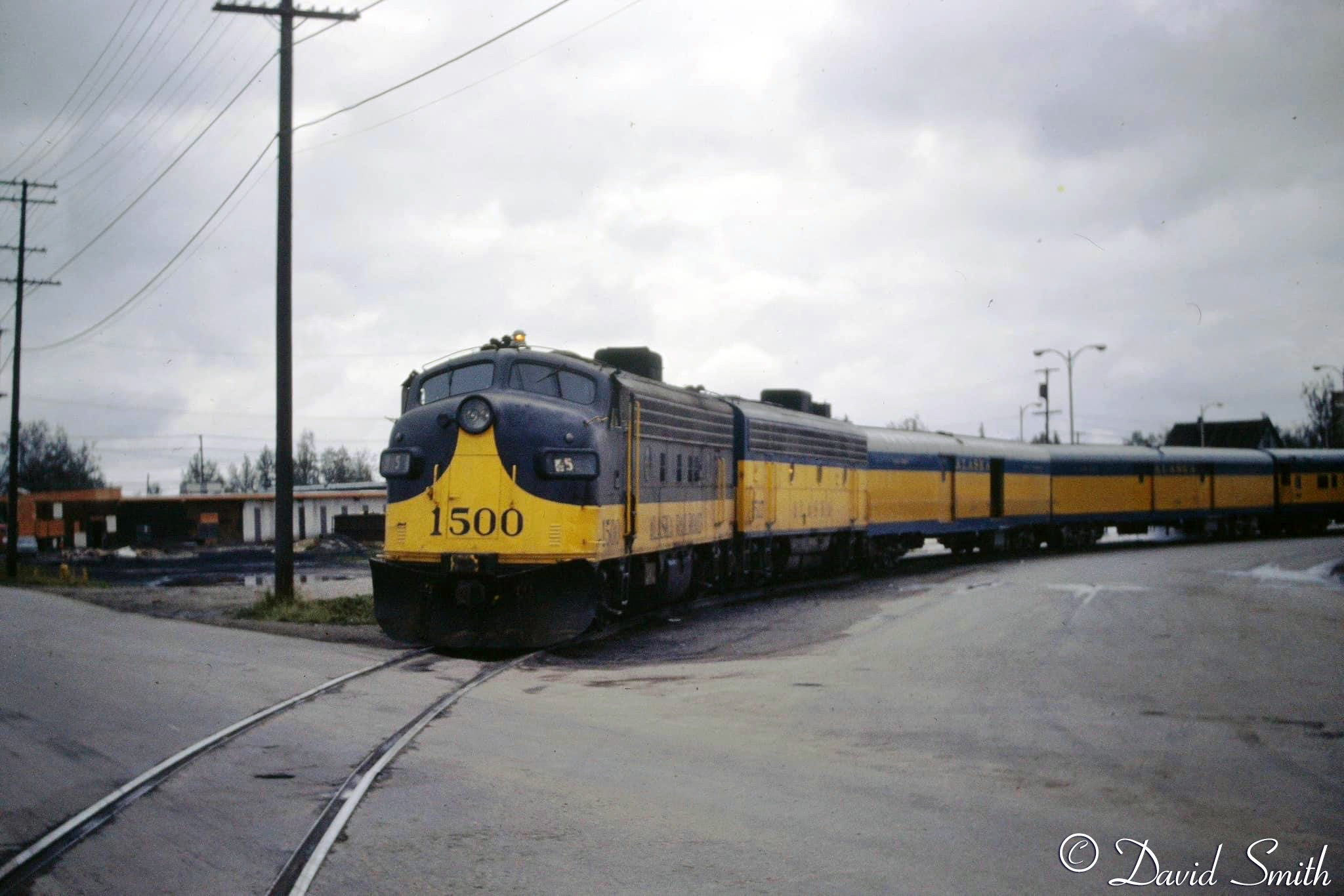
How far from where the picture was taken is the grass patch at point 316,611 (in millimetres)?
17906

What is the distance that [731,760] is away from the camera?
27.0 feet

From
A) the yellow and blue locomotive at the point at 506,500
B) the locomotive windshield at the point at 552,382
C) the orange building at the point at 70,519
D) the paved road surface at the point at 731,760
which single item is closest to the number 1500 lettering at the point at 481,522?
the yellow and blue locomotive at the point at 506,500

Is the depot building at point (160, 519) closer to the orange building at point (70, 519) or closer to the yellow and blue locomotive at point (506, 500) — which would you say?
the orange building at point (70, 519)

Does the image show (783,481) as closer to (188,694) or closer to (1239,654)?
(1239,654)

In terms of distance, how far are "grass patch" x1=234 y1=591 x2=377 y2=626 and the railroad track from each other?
23.7ft

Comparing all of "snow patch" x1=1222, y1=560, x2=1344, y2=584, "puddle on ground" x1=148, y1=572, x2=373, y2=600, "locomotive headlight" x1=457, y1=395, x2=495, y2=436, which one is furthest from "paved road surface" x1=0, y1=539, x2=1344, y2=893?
"puddle on ground" x1=148, y1=572, x2=373, y2=600

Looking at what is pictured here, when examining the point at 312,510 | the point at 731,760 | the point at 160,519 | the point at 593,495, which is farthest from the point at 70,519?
the point at 731,760

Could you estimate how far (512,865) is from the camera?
5.68 metres

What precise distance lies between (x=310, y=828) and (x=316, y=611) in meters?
12.8

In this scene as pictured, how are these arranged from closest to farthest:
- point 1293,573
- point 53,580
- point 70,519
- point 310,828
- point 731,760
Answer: point 310,828 → point 731,760 → point 1293,573 → point 53,580 → point 70,519

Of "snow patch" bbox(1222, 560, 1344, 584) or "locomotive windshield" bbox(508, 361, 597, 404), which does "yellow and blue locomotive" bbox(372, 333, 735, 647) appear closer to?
"locomotive windshield" bbox(508, 361, 597, 404)

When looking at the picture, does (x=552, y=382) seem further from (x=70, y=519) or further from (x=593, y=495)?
(x=70, y=519)
